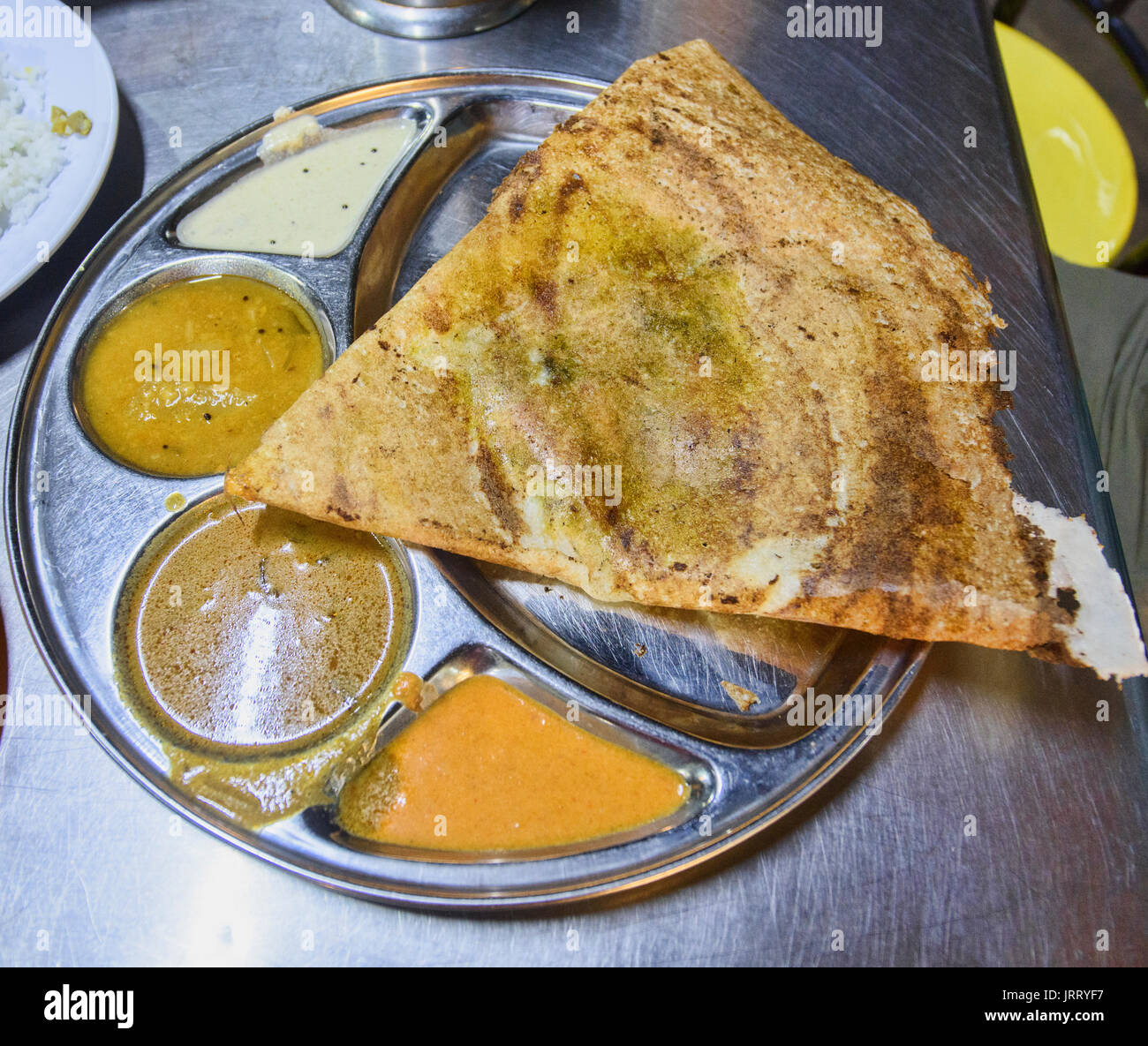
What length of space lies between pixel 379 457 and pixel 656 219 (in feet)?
2.75

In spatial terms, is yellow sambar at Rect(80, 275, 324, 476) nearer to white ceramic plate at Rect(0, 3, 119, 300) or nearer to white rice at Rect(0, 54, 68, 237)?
white ceramic plate at Rect(0, 3, 119, 300)

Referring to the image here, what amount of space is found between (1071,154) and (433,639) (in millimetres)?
2776

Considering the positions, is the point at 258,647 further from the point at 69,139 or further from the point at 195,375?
the point at 69,139

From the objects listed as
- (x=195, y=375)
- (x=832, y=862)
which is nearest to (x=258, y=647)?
(x=195, y=375)

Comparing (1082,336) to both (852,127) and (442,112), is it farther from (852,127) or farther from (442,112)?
(442,112)

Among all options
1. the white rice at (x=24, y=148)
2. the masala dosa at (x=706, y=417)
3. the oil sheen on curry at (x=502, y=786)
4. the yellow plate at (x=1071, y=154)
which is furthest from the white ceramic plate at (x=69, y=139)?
the yellow plate at (x=1071, y=154)

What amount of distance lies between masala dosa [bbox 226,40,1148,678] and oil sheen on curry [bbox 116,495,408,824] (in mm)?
281

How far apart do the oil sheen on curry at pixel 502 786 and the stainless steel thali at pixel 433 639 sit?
36 mm

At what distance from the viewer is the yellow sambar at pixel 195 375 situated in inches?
78.3

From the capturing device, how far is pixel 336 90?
2336 mm

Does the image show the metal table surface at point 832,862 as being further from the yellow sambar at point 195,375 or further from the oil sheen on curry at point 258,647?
the yellow sambar at point 195,375

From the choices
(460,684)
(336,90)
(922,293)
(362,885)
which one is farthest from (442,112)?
(362,885)

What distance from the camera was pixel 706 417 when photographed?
171cm
